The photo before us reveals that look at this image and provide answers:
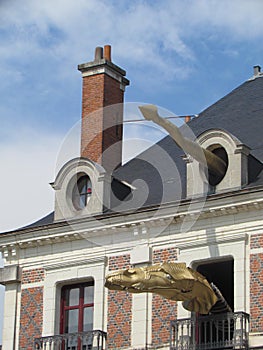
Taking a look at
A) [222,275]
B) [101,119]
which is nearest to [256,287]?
[222,275]

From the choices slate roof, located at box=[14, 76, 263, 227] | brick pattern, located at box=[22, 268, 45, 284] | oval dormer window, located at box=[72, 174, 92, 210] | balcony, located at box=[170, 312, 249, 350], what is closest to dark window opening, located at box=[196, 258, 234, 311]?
balcony, located at box=[170, 312, 249, 350]

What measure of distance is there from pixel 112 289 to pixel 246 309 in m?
2.27

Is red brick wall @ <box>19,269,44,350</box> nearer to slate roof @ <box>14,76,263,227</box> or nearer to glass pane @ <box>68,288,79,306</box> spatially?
glass pane @ <box>68,288,79,306</box>

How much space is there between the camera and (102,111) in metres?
27.8

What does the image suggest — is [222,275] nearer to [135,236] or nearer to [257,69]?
[135,236]

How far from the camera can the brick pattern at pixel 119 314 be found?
81.6ft

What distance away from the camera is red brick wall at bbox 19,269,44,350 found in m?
26.1

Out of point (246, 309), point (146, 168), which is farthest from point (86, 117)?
point (246, 309)

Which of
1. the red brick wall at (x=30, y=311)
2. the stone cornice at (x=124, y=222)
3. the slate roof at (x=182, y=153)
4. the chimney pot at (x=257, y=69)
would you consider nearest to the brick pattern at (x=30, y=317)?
the red brick wall at (x=30, y=311)

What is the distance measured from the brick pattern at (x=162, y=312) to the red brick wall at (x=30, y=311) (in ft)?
8.26

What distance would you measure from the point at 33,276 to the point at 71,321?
4.14 ft

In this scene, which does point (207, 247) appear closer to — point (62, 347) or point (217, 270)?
point (217, 270)

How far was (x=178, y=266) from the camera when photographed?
23.5 m

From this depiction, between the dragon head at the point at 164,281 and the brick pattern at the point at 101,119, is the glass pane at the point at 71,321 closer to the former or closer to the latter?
the dragon head at the point at 164,281
